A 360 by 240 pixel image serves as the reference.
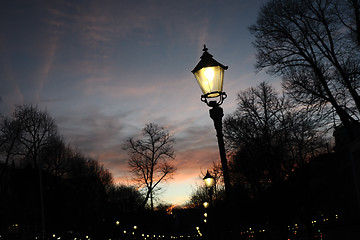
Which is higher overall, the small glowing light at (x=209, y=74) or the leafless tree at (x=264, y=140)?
the leafless tree at (x=264, y=140)

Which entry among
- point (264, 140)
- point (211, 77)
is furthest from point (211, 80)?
point (264, 140)

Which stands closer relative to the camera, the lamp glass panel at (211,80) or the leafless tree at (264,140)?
the lamp glass panel at (211,80)

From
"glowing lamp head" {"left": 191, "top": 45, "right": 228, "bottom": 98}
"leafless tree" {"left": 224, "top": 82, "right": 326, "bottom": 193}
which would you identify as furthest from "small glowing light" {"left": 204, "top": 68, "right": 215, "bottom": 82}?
"leafless tree" {"left": 224, "top": 82, "right": 326, "bottom": 193}

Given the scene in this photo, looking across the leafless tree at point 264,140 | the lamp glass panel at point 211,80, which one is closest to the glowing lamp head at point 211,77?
the lamp glass panel at point 211,80

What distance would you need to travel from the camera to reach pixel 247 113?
33.0 meters

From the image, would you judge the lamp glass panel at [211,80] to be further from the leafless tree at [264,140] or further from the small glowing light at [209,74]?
the leafless tree at [264,140]

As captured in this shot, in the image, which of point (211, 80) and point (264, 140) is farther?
point (264, 140)

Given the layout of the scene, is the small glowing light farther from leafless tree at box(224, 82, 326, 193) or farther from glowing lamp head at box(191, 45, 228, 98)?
leafless tree at box(224, 82, 326, 193)

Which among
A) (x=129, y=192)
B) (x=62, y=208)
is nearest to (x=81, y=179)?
(x=62, y=208)

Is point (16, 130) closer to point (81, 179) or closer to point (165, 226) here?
point (81, 179)

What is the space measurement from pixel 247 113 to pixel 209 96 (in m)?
27.3

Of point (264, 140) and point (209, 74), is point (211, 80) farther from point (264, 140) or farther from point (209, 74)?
point (264, 140)

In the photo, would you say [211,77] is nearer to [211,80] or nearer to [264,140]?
[211,80]

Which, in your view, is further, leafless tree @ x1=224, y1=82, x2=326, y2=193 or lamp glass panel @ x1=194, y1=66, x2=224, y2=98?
leafless tree @ x1=224, y1=82, x2=326, y2=193
